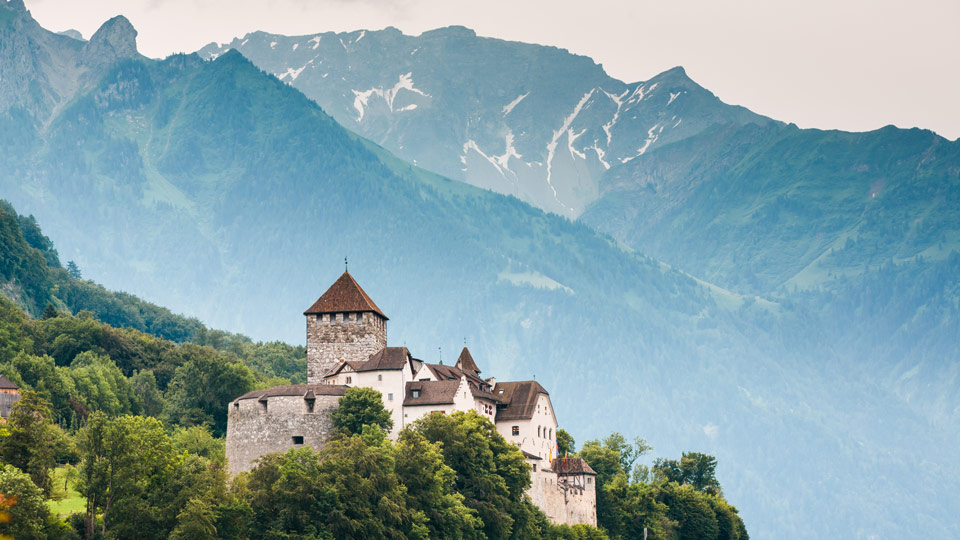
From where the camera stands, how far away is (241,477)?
281 feet

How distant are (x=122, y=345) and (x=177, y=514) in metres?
81.1

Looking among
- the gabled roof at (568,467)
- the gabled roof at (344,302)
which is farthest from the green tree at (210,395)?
the gabled roof at (568,467)

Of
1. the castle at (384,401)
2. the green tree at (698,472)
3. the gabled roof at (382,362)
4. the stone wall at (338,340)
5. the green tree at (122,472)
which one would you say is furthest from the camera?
the green tree at (698,472)

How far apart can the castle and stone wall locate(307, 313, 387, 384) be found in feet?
0.24

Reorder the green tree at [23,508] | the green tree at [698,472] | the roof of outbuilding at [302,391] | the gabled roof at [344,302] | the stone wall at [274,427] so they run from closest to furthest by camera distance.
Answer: the green tree at [23,508] < the stone wall at [274,427] < the roof of outbuilding at [302,391] < the gabled roof at [344,302] < the green tree at [698,472]

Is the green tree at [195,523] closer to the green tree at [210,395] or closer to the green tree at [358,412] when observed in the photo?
the green tree at [358,412]

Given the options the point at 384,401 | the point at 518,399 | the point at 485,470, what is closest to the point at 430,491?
the point at 485,470

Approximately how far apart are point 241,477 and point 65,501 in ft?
38.1

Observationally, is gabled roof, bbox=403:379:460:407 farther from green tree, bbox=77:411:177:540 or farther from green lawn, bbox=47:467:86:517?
green tree, bbox=77:411:177:540

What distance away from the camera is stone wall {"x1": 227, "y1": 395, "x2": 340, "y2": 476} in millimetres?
95875

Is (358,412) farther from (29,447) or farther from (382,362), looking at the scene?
(29,447)

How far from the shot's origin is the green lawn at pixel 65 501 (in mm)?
83800

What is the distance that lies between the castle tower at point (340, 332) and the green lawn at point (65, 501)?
20576mm

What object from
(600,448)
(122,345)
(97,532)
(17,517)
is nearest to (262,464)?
(97,532)
